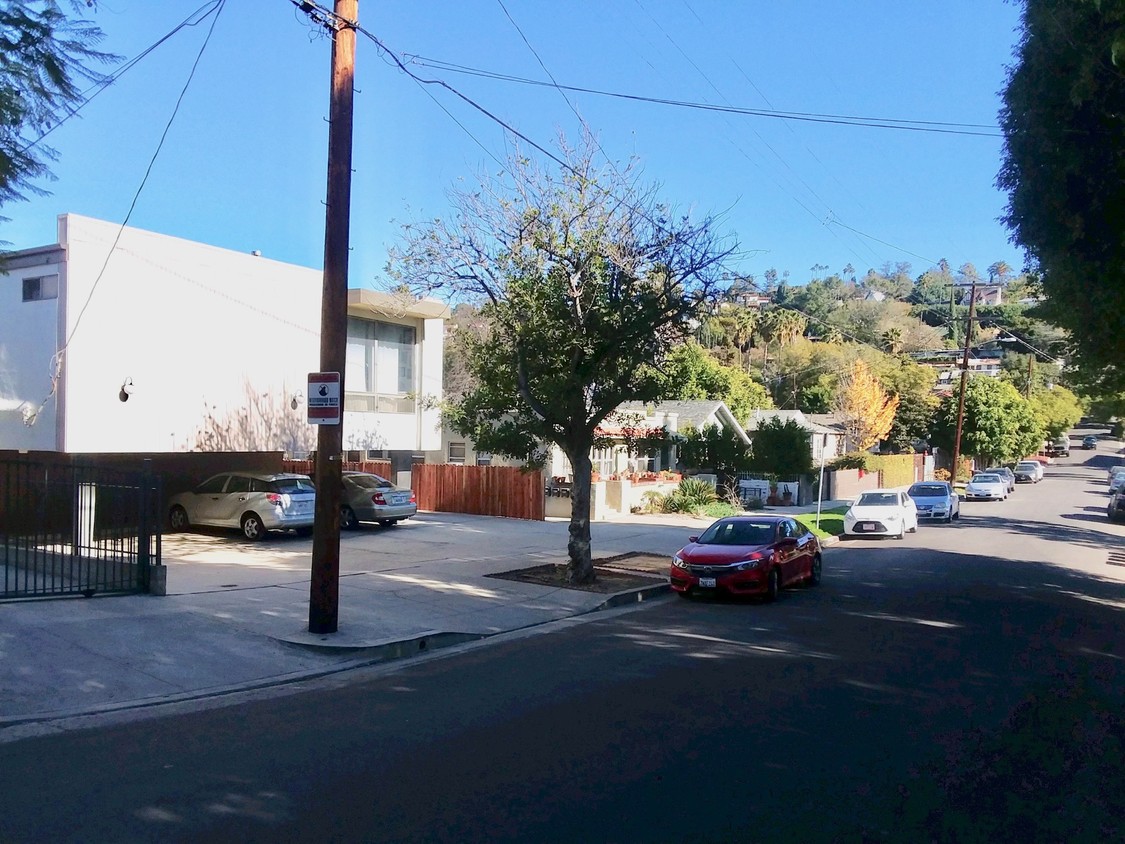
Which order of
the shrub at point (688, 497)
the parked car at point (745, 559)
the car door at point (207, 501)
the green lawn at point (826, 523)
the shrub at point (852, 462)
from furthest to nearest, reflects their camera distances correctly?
1. the shrub at point (852, 462)
2. the shrub at point (688, 497)
3. the green lawn at point (826, 523)
4. the car door at point (207, 501)
5. the parked car at point (745, 559)

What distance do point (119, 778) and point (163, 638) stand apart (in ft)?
14.2

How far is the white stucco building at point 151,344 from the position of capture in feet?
56.1

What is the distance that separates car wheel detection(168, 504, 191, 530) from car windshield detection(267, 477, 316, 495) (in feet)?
8.95

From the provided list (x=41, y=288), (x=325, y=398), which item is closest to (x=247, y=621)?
(x=325, y=398)

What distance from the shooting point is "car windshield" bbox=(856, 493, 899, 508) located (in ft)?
92.1

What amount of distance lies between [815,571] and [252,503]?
11.8 m

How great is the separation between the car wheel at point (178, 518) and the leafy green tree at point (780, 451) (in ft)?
82.7

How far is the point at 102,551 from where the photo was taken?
1277 cm

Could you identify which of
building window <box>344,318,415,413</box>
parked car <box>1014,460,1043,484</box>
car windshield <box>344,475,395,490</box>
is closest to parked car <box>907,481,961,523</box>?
building window <box>344,318,415,413</box>

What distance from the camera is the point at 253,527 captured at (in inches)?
789

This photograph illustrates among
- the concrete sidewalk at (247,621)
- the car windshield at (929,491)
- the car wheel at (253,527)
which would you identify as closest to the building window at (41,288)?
the concrete sidewalk at (247,621)

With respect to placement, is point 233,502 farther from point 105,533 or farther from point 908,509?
point 908,509

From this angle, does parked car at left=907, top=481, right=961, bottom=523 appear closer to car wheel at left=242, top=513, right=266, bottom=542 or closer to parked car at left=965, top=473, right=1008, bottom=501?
parked car at left=965, top=473, right=1008, bottom=501

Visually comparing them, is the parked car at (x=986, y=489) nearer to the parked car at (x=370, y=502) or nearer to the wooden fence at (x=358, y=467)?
the wooden fence at (x=358, y=467)
